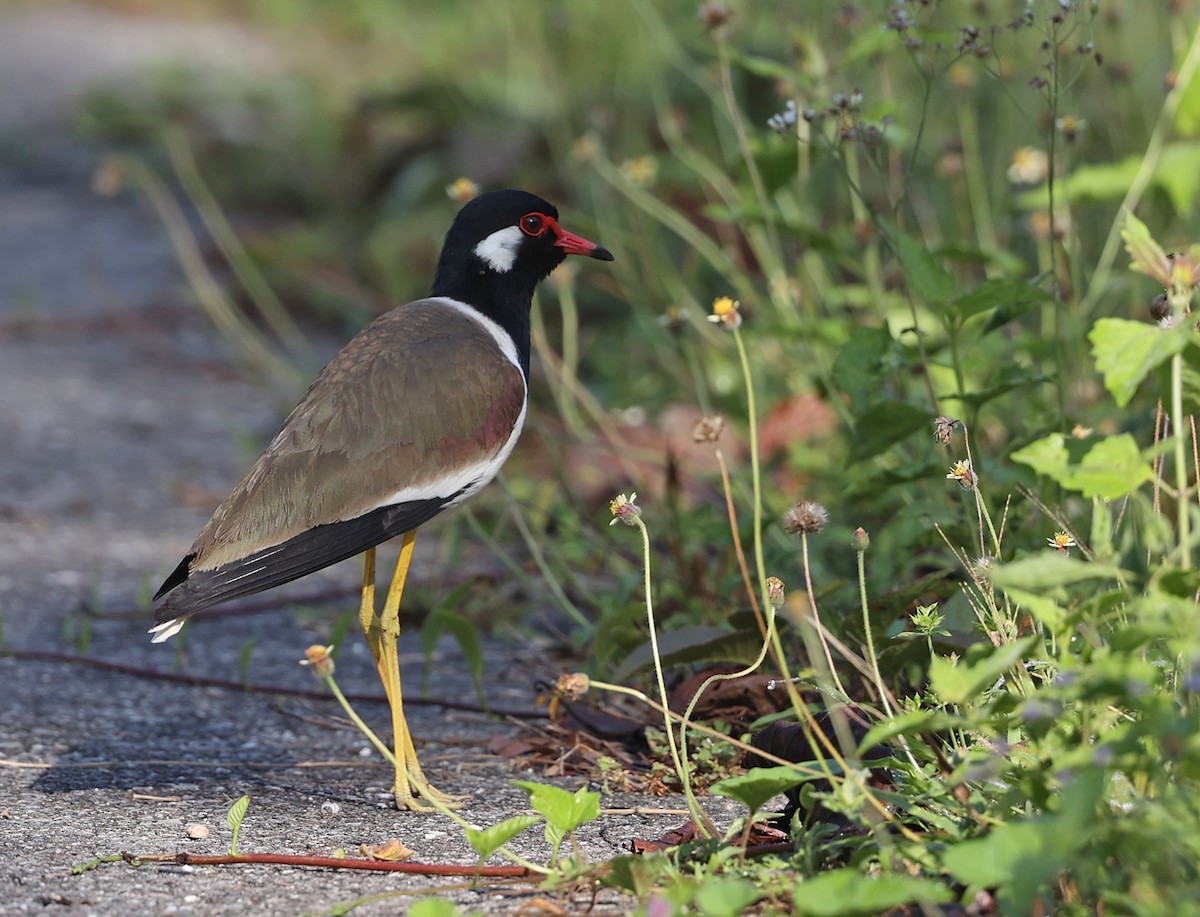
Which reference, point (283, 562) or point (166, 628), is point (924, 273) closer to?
point (283, 562)

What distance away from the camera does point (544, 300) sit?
7.25 m

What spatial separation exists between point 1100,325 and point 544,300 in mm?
5113

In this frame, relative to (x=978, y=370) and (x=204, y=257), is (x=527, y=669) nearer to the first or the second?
(x=978, y=370)

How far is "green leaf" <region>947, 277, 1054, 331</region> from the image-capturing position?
3.27 metres

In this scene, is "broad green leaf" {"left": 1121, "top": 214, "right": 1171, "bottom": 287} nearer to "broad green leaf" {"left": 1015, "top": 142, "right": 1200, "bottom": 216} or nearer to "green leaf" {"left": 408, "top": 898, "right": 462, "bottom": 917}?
"green leaf" {"left": 408, "top": 898, "right": 462, "bottom": 917}

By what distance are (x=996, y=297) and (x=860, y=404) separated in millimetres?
412

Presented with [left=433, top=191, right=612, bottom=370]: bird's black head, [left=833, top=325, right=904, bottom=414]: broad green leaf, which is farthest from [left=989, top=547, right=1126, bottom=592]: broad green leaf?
[left=433, top=191, right=612, bottom=370]: bird's black head

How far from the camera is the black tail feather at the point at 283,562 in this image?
10.0ft

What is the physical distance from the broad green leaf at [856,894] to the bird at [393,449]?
1.14 metres

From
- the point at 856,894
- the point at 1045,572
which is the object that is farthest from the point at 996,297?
the point at 856,894

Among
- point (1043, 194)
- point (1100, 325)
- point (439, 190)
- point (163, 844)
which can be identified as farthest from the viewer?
point (439, 190)

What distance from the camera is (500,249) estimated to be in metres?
3.77

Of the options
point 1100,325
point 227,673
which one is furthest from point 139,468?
point 1100,325

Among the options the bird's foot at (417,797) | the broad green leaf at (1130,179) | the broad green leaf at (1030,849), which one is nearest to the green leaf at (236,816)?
the bird's foot at (417,797)
